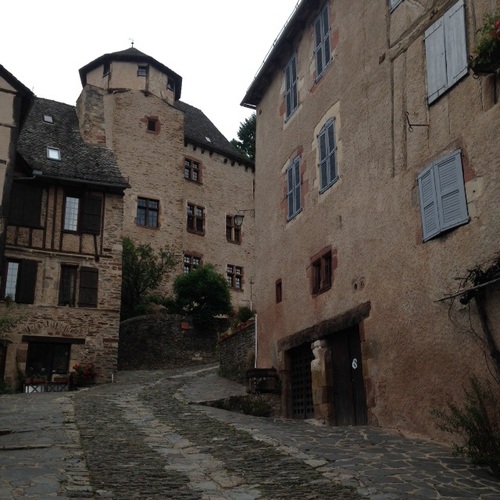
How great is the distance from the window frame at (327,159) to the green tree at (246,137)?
28840 mm

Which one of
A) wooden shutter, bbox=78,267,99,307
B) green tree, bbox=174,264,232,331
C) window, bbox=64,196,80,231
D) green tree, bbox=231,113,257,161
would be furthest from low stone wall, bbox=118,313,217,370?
green tree, bbox=231,113,257,161

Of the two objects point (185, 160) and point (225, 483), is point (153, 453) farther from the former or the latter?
point (185, 160)

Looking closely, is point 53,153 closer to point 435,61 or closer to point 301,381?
point 301,381

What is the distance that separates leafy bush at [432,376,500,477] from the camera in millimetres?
6660

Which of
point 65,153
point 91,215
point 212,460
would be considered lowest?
point 212,460

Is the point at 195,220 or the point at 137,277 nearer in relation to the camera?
the point at 137,277

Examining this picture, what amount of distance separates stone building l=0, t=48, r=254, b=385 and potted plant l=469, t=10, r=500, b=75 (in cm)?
1121

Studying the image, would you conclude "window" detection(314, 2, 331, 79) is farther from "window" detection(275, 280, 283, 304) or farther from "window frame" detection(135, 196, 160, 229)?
"window frame" detection(135, 196, 160, 229)

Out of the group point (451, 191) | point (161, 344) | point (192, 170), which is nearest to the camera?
point (451, 191)

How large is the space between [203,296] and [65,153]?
7.10 metres

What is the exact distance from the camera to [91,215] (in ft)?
66.2

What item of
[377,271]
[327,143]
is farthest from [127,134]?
[377,271]

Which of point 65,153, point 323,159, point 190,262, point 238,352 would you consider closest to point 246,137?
point 190,262

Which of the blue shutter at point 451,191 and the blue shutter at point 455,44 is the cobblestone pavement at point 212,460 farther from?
the blue shutter at point 455,44
